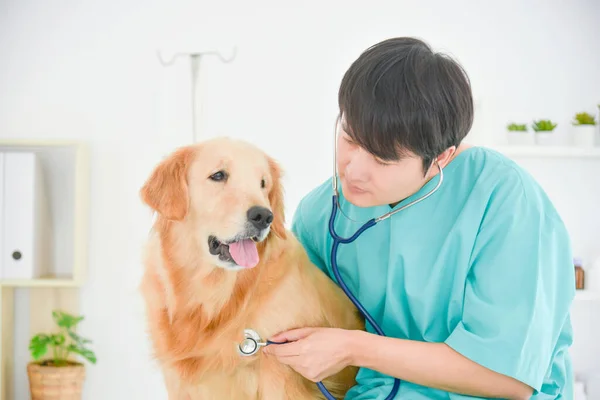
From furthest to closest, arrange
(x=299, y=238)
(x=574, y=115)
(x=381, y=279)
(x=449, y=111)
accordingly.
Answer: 1. (x=574, y=115)
2. (x=299, y=238)
3. (x=381, y=279)
4. (x=449, y=111)

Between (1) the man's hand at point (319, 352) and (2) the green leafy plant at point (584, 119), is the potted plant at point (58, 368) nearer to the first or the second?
(1) the man's hand at point (319, 352)

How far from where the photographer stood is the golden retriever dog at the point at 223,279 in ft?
4.52

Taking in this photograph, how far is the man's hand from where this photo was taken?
4.10 feet

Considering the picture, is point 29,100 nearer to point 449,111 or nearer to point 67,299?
point 67,299

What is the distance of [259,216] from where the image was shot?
1.35 m

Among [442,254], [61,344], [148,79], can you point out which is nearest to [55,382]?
[61,344]

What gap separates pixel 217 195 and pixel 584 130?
7.58ft

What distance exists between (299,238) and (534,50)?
2250 mm

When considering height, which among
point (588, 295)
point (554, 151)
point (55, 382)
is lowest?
point (55, 382)

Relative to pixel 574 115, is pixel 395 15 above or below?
above

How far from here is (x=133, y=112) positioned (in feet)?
11.2

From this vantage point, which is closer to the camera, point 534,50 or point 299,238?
point 299,238

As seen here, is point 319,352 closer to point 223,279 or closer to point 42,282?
point 223,279

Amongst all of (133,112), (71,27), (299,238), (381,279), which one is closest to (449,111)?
(381,279)
